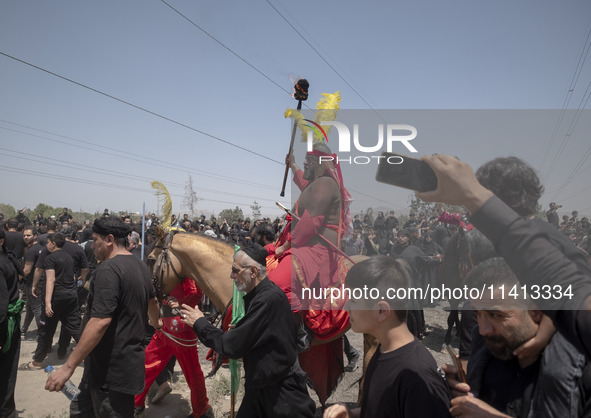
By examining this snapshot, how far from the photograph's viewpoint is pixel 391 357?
1747 mm

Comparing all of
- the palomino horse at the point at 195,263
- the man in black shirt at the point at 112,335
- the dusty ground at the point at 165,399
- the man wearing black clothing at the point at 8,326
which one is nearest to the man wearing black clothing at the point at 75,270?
the dusty ground at the point at 165,399

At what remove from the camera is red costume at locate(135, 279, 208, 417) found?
13.6 feet

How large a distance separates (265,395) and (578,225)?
2.28 meters

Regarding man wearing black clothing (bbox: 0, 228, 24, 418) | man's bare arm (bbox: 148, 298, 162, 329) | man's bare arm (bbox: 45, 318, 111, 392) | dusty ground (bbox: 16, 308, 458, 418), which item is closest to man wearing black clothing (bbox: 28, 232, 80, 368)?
dusty ground (bbox: 16, 308, 458, 418)

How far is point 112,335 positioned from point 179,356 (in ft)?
4.00

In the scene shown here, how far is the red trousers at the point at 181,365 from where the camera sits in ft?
13.6

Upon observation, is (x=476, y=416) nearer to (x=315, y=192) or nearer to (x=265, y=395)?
(x=265, y=395)

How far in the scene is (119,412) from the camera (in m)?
3.09

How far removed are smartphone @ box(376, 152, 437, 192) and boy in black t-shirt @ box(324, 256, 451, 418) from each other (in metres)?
0.77

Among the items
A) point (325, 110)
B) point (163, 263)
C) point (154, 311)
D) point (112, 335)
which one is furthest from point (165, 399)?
point (325, 110)

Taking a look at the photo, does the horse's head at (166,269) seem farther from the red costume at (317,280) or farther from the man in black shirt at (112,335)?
the red costume at (317,280)

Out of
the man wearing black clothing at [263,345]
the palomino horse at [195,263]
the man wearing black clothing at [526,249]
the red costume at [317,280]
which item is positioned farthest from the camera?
the palomino horse at [195,263]

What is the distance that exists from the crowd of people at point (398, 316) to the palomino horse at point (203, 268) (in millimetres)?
250

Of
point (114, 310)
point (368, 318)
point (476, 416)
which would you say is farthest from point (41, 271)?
point (476, 416)
